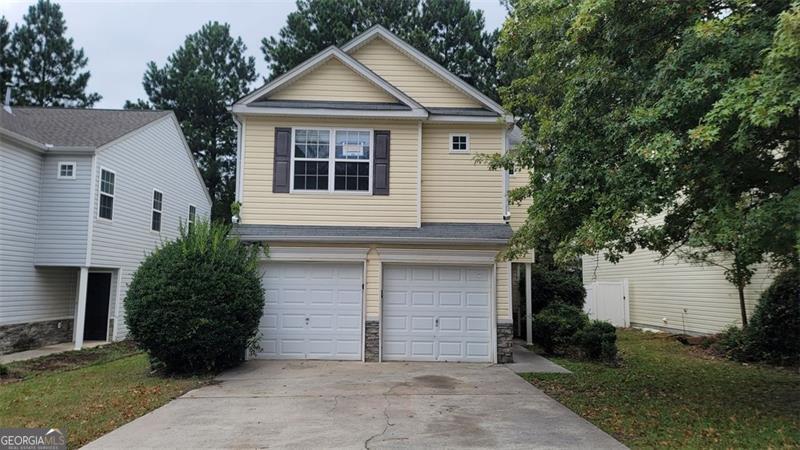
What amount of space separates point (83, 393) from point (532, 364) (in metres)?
8.49

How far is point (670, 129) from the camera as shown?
6234 mm

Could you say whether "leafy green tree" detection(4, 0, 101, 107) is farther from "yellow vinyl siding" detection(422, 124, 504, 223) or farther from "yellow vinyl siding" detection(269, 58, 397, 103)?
"yellow vinyl siding" detection(422, 124, 504, 223)

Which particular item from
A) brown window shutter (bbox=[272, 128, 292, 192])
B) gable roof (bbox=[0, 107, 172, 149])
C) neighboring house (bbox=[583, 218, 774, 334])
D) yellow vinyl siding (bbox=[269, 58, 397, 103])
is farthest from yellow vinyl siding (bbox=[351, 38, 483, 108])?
gable roof (bbox=[0, 107, 172, 149])

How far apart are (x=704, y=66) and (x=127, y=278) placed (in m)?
16.8

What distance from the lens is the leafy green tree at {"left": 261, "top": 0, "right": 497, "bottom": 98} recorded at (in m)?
28.6

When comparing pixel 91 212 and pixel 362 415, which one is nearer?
pixel 362 415

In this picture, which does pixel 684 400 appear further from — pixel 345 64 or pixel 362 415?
pixel 345 64

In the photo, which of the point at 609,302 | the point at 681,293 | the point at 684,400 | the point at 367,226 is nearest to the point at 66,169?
the point at 367,226

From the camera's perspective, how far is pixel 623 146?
7035 millimetres

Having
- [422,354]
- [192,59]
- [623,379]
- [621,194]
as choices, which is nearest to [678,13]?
[621,194]

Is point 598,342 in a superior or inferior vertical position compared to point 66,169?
inferior

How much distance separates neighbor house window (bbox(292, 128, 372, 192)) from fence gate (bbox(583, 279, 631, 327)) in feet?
37.1

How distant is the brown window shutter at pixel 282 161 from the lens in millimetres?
11969

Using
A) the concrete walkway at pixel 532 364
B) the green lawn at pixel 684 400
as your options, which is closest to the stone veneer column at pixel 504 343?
the concrete walkway at pixel 532 364
